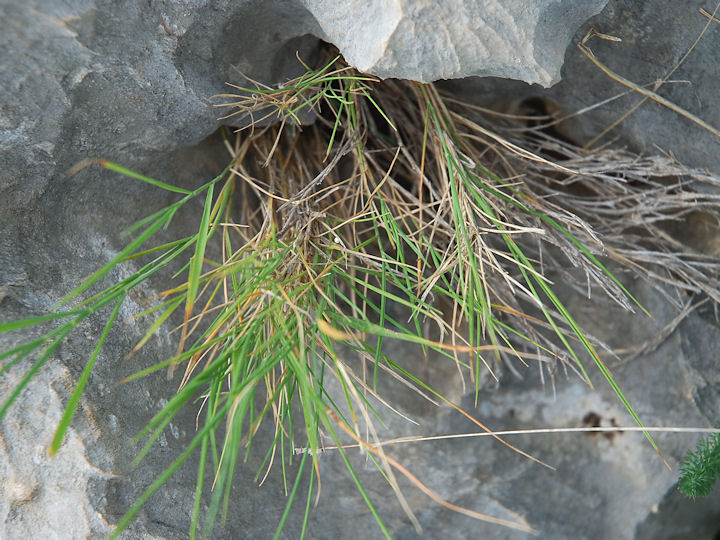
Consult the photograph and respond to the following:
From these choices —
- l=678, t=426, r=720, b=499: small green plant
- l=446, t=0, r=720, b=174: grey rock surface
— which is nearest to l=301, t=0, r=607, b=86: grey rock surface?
l=446, t=0, r=720, b=174: grey rock surface

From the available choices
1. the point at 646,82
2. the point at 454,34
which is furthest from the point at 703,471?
the point at 454,34

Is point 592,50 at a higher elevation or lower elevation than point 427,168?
higher

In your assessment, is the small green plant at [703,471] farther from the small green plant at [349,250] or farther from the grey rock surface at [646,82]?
the grey rock surface at [646,82]

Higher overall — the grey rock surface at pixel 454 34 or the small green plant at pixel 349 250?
the grey rock surface at pixel 454 34

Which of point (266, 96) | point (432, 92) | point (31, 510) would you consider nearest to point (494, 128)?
point (432, 92)

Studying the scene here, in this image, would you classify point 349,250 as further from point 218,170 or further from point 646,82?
point 646,82

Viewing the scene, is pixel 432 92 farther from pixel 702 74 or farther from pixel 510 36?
pixel 702 74

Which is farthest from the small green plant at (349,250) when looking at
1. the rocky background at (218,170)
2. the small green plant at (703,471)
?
the small green plant at (703,471)
